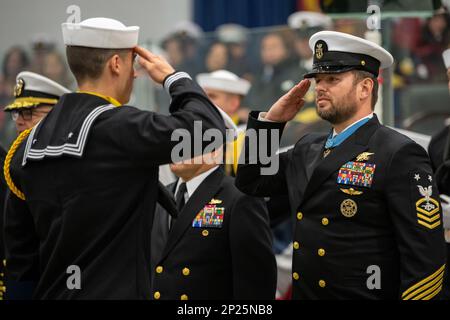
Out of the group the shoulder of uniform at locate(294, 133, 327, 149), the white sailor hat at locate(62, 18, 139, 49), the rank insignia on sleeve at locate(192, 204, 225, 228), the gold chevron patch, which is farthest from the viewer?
the rank insignia on sleeve at locate(192, 204, 225, 228)

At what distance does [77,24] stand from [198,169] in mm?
1085

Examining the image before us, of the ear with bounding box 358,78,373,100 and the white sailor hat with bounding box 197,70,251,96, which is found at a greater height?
the ear with bounding box 358,78,373,100

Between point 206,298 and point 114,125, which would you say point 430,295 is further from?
point 114,125

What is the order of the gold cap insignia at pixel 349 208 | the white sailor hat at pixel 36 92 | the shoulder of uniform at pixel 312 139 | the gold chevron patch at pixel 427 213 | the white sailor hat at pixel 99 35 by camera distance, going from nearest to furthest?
the white sailor hat at pixel 99 35
the gold chevron patch at pixel 427 213
the gold cap insignia at pixel 349 208
the shoulder of uniform at pixel 312 139
the white sailor hat at pixel 36 92

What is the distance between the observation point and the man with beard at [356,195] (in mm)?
3131

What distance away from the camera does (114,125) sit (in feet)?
9.34

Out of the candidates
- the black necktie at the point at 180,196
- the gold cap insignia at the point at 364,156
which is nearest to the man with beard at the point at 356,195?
the gold cap insignia at the point at 364,156

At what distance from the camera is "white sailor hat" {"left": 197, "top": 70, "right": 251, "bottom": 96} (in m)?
5.64

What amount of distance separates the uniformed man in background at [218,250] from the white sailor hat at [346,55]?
20.3 inches

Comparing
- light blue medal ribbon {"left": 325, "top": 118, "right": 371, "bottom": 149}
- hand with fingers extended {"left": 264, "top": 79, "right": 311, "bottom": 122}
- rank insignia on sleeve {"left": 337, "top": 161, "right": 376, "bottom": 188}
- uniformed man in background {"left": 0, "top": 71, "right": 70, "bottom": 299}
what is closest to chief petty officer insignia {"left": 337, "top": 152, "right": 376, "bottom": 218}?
rank insignia on sleeve {"left": 337, "top": 161, "right": 376, "bottom": 188}

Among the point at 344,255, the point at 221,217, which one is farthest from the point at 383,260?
the point at 221,217

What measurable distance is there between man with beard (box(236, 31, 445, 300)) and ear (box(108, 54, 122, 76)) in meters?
0.68

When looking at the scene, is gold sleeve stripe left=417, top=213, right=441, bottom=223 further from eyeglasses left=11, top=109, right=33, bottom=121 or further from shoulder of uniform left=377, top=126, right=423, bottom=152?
eyeglasses left=11, top=109, right=33, bottom=121

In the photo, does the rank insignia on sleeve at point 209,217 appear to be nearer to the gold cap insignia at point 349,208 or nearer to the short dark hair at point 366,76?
the gold cap insignia at point 349,208
